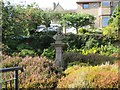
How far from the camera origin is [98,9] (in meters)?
16.9

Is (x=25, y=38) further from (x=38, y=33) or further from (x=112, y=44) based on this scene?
(x=112, y=44)

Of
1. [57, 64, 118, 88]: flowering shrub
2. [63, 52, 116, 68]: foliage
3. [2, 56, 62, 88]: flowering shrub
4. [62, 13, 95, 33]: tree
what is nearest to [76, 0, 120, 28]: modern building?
[62, 13, 95, 33]: tree

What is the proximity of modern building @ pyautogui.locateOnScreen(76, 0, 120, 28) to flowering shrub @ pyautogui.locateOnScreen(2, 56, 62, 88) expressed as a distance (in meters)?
11.3

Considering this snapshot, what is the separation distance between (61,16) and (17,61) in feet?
30.7

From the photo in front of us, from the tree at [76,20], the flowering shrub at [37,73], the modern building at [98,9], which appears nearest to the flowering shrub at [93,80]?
the flowering shrub at [37,73]

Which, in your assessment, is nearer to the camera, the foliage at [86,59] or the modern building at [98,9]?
the foliage at [86,59]

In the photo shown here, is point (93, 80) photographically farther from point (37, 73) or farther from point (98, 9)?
point (98, 9)

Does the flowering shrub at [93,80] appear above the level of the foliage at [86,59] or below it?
above

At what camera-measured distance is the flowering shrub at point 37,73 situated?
431cm

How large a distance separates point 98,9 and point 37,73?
506 inches

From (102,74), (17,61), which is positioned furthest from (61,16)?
(102,74)

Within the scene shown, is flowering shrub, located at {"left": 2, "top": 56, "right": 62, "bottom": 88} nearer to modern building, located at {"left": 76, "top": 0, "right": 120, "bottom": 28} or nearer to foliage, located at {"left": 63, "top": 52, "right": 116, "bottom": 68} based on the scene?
foliage, located at {"left": 63, "top": 52, "right": 116, "bottom": 68}

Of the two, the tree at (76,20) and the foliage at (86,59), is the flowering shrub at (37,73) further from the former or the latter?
the tree at (76,20)

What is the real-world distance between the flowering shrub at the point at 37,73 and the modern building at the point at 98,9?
445 inches
